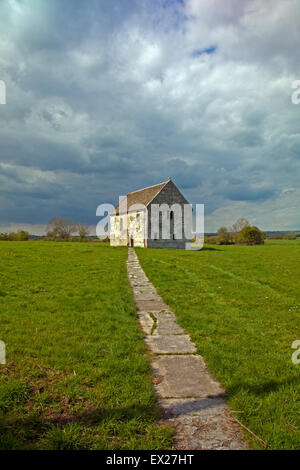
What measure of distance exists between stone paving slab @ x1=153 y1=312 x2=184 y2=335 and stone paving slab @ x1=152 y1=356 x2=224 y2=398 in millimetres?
1254

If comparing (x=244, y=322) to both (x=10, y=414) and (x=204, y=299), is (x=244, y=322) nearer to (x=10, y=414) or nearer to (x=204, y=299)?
(x=204, y=299)

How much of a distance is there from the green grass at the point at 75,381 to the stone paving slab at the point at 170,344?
286mm

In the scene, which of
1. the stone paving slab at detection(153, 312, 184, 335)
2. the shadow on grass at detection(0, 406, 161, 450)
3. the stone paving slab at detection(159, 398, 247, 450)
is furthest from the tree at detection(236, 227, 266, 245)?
the shadow on grass at detection(0, 406, 161, 450)

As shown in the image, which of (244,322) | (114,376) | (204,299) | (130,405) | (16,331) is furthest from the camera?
(204,299)

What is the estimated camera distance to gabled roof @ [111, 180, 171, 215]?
43.5 m

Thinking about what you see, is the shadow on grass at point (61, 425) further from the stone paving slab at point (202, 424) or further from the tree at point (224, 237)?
the tree at point (224, 237)

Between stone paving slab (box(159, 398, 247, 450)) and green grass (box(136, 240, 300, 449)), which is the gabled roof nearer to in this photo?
green grass (box(136, 240, 300, 449))

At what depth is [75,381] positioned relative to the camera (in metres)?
3.92

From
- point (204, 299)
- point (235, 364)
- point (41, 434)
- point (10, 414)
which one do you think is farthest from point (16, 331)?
point (204, 299)

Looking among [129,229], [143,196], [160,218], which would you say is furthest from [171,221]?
[129,229]

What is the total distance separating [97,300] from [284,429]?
6507mm

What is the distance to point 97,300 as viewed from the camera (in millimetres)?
8711

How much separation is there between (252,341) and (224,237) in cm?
6598

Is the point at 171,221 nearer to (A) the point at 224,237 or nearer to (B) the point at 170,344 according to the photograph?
(A) the point at 224,237
